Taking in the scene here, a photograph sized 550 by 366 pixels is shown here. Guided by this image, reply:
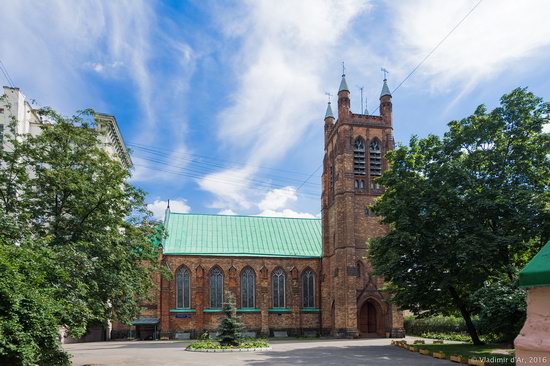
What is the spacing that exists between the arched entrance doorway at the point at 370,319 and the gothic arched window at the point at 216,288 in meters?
12.2

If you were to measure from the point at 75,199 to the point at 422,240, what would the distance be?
15101 mm

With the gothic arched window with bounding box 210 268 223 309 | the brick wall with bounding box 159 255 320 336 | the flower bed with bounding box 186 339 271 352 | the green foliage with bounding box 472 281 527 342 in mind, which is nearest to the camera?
the green foliage with bounding box 472 281 527 342

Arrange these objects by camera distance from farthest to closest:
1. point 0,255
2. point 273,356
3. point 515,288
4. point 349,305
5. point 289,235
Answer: point 289,235 → point 349,305 → point 273,356 → point 515,288 → point 0,255

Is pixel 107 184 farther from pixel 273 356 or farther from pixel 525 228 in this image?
pixel 525 228

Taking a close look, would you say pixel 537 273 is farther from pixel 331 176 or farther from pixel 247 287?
pixel 331 176

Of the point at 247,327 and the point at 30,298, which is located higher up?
the point at 30,298

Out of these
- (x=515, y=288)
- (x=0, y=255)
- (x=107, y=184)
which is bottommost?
(x=515, y=288)

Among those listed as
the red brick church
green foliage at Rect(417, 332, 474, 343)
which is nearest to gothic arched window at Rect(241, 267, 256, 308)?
the red brick church

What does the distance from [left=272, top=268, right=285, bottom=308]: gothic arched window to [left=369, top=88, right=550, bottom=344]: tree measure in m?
20.3

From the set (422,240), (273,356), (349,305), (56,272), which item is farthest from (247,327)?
(56,272)

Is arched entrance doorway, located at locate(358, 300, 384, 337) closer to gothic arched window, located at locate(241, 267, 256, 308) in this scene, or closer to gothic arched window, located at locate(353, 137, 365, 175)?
gothic arched window, located at locate(241, 267, 256, 308)

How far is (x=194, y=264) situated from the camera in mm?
42500

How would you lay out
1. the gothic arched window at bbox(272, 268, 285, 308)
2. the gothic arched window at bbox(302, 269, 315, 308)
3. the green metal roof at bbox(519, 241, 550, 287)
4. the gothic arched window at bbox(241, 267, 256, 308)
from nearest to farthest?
the green metal roof at bbox(519, 241, 550, 287) → the gothic arched window at bbox(241, 267, 256, 308) → the gothic arched window at bbox(272, 268, 285, 308) → the gothic arched window at bbox(302, 269, 315, 308)

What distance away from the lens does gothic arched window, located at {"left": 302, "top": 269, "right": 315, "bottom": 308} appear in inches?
1735
